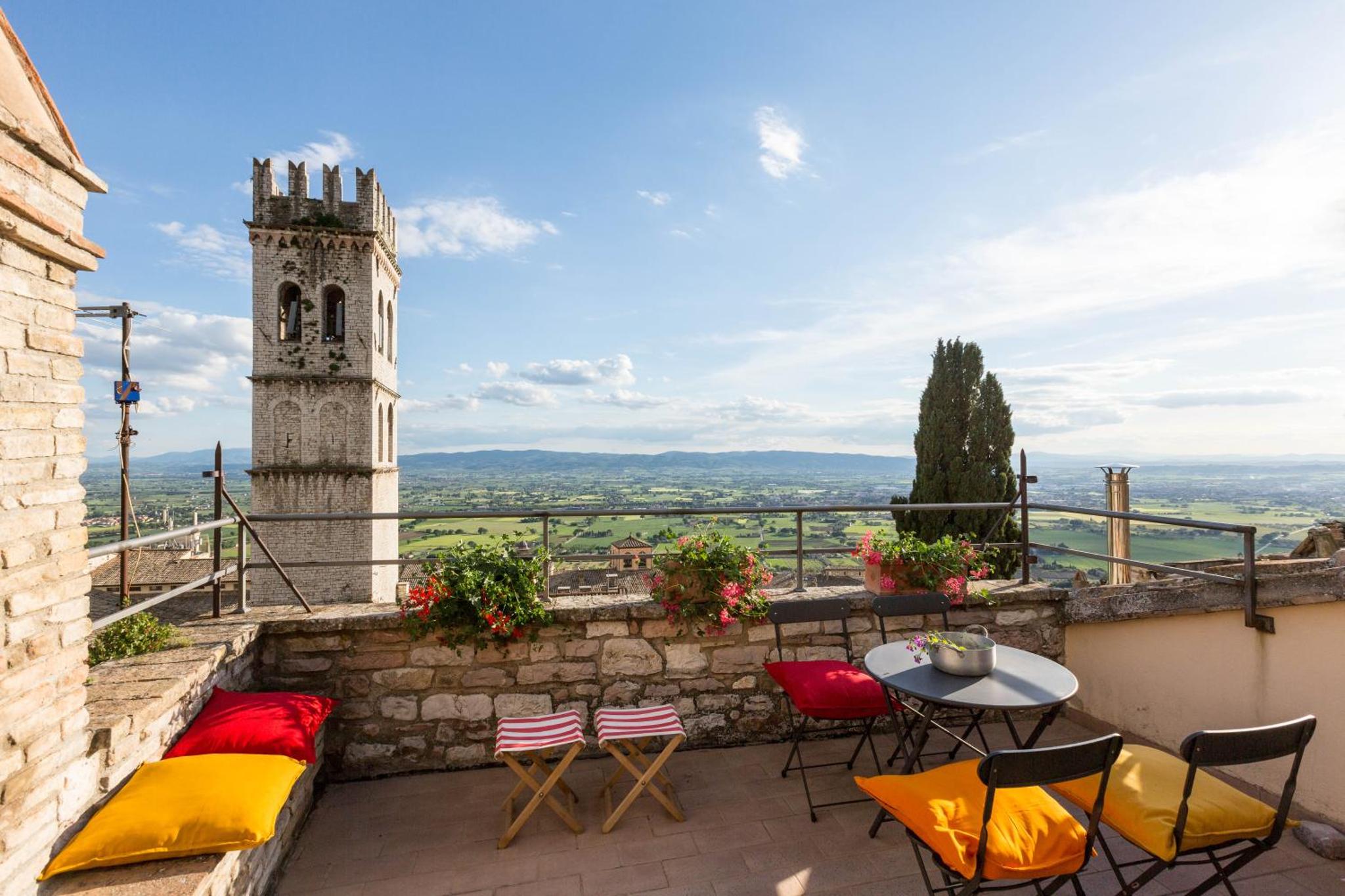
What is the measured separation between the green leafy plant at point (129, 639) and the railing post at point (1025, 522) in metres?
5.28

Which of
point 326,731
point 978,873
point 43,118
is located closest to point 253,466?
point 326,731

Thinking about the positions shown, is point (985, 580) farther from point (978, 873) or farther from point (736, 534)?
point (978, 873)

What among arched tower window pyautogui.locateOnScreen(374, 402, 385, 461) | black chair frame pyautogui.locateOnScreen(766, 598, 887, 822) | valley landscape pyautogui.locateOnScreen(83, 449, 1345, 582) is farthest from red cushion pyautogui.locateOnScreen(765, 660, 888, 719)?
arched tower window pyautogui.locateOnScreen(374, 402, 385, 461)

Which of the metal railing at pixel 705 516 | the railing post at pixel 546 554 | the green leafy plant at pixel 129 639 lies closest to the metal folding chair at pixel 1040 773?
the metal railing at pixel 705 516

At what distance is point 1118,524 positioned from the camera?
19.1ft

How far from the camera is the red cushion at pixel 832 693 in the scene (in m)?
3.22

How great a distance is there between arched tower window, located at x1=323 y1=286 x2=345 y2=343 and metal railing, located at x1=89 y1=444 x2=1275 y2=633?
20.8 meters

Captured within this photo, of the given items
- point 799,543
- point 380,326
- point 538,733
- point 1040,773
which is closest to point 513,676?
point 538,733

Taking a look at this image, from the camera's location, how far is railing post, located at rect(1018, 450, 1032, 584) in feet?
15.0

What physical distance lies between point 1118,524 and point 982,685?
4.05 m

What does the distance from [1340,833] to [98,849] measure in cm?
493

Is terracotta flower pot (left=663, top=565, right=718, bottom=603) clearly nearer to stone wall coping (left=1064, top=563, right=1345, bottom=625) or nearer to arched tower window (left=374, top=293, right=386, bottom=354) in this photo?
stone wall coping (left=1064, top=563, right=1345, bottom=625)

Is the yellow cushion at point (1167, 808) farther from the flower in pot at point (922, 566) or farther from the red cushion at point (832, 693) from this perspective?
the flower in pot at point (922, 566)

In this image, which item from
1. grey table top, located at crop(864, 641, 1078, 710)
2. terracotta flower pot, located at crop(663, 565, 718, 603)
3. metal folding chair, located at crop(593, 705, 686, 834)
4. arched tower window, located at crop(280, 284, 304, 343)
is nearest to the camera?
grey table top, located at crop(864, 641, 1078, 710)
